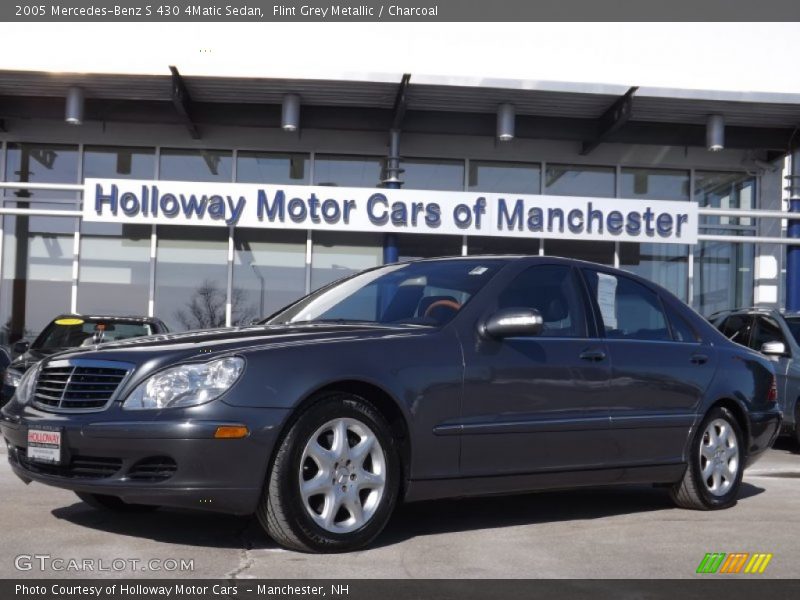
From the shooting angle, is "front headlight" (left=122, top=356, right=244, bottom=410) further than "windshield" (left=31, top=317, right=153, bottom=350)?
No

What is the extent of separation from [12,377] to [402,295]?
663 centimetres

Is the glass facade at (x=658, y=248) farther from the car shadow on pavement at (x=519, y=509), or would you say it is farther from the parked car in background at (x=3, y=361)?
the car shadow on pavement at (x=519, y=509)

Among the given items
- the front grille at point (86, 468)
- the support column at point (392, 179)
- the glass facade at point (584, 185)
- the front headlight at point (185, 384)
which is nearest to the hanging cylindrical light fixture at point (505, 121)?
the support column at point (392, 179)

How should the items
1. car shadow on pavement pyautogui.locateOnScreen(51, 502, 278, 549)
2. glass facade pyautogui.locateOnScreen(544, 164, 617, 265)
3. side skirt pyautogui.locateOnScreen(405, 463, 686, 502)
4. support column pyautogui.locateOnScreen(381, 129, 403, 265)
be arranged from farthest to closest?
glass facade pyautogui.locateOnScreen(544, 164, 617, 265) < support column pyautogui.locateOnScreen(381, 129, 403, 265) < side skirt pyautogui.locateOnScreen(405, 463, 686, 502) < car shadow on pavement pyautogui.locateOnScreen(51, 502, 278, 549)

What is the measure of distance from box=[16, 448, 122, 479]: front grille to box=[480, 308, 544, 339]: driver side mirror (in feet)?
6.49

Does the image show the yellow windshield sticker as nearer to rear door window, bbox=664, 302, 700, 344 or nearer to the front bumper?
rear door window, bbox=664, 302, 700, 344

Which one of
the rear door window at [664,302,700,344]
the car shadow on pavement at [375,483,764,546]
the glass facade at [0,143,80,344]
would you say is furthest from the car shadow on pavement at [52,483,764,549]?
the glass facade at [0,143,80,344]

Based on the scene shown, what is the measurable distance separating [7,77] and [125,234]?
10.2 feet

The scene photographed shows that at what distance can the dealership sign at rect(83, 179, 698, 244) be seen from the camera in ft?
51.7

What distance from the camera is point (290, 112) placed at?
15.9 meters

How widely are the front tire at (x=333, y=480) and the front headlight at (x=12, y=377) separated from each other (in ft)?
23.0

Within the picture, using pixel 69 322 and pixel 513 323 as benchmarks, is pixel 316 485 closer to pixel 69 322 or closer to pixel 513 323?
pixel 513 323
